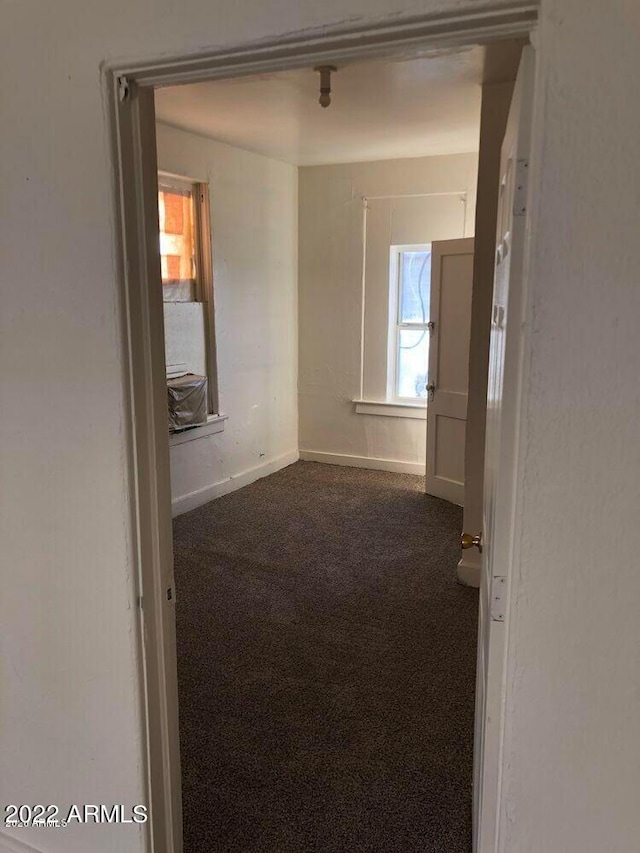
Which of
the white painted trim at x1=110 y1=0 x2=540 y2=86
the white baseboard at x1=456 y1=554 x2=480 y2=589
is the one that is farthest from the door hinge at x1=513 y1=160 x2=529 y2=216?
the white baseboard at x1=456 y1=554 x2=480 y2=589

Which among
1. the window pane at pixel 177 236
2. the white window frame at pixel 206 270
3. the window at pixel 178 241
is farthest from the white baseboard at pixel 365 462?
the window pane at pixel 177 236

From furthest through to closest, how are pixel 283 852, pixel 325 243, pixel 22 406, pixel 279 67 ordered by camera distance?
pixel 325 243, pixel 283 852, pixel 22 406, pixel 279 67

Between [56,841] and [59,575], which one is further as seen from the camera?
[56,841]

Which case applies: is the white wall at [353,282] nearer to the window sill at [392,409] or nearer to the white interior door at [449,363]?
the window sill at [392,409]

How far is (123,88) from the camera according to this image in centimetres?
130

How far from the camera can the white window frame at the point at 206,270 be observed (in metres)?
4.59

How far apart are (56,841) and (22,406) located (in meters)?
1.11

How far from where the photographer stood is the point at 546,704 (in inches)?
44.4

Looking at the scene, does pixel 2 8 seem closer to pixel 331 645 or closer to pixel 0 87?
pixel 0 87

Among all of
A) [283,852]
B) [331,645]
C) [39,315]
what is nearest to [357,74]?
[39,315]

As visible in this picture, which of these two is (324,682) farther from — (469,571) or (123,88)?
(123,88)

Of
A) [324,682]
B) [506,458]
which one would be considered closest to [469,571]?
[324,682]

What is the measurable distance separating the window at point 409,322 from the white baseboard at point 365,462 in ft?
1.82

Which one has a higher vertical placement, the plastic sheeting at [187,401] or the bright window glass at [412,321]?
the bright window glass at [412,321]
